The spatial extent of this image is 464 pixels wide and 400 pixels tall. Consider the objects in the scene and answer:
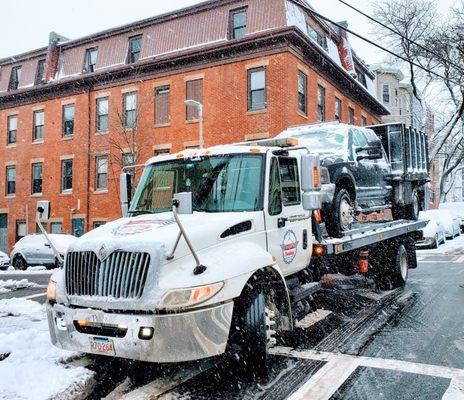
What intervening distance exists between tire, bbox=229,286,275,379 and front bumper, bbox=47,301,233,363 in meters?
0.35

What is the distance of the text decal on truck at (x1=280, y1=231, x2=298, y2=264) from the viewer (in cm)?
575

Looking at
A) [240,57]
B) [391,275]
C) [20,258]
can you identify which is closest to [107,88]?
[240,57]

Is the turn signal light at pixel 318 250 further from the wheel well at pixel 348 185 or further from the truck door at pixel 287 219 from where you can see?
the wheel well at pixel 348 185

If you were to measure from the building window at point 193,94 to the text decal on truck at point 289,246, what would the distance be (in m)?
17.8

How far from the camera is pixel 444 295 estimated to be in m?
9.32

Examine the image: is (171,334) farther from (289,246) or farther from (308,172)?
(308,172)

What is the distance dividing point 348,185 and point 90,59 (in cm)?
2283

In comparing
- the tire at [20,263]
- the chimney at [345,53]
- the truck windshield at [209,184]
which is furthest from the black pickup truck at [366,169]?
the chimney at [345,53]

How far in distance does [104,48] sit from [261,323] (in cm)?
2490

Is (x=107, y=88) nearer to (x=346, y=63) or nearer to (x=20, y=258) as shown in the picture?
(x=20, y=258)

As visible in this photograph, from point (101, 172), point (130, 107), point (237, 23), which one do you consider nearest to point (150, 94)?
point (130, 107)

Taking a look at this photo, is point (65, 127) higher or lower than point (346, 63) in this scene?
lower

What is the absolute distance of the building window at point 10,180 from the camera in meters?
29.6

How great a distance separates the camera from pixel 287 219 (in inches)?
228
